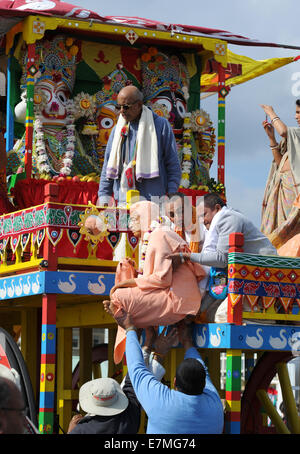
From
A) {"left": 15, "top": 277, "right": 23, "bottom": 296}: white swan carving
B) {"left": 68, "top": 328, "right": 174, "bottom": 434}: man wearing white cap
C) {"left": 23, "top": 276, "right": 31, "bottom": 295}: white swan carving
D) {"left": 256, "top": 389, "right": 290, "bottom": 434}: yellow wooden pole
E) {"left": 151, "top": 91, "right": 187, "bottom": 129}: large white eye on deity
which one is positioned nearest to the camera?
{"left": 68, "top": 328, "right": 174, "bottom": 434}: man wearing white cap

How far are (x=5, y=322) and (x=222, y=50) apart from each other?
18.0ft

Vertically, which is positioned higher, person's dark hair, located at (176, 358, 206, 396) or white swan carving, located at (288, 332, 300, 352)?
white swan carving, located at (288, 332, 300, 352)

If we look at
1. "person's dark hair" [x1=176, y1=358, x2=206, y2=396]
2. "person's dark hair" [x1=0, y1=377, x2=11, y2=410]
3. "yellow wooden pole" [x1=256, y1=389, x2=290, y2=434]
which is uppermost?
"person's dark hair" [x1=0, y1=377, x2=11, y2=410]

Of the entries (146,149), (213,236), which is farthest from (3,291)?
(213,236)

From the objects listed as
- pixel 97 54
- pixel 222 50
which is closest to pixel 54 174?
pixel 97 54

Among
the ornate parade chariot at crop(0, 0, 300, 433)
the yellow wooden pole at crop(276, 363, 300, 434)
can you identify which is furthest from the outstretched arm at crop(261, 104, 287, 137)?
the yellow wooden pole at crop(276, 363, 300, 434)

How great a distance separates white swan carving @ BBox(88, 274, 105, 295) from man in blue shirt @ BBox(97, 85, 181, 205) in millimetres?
1520

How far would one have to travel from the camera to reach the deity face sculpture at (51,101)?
1430 cm

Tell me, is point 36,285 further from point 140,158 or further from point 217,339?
point 217,339

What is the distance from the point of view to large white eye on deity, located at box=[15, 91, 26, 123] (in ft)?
47.1

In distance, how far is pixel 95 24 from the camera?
14.4 m

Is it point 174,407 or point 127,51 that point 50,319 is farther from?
point 127,51

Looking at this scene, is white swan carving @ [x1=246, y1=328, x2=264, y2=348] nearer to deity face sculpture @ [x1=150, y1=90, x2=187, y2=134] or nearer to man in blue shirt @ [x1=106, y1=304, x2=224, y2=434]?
man in blue shirt @ [x1=106, y1=304, x2=224, y2=434]

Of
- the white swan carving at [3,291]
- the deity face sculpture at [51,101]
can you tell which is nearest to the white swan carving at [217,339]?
the white swan carving at [3,291]
